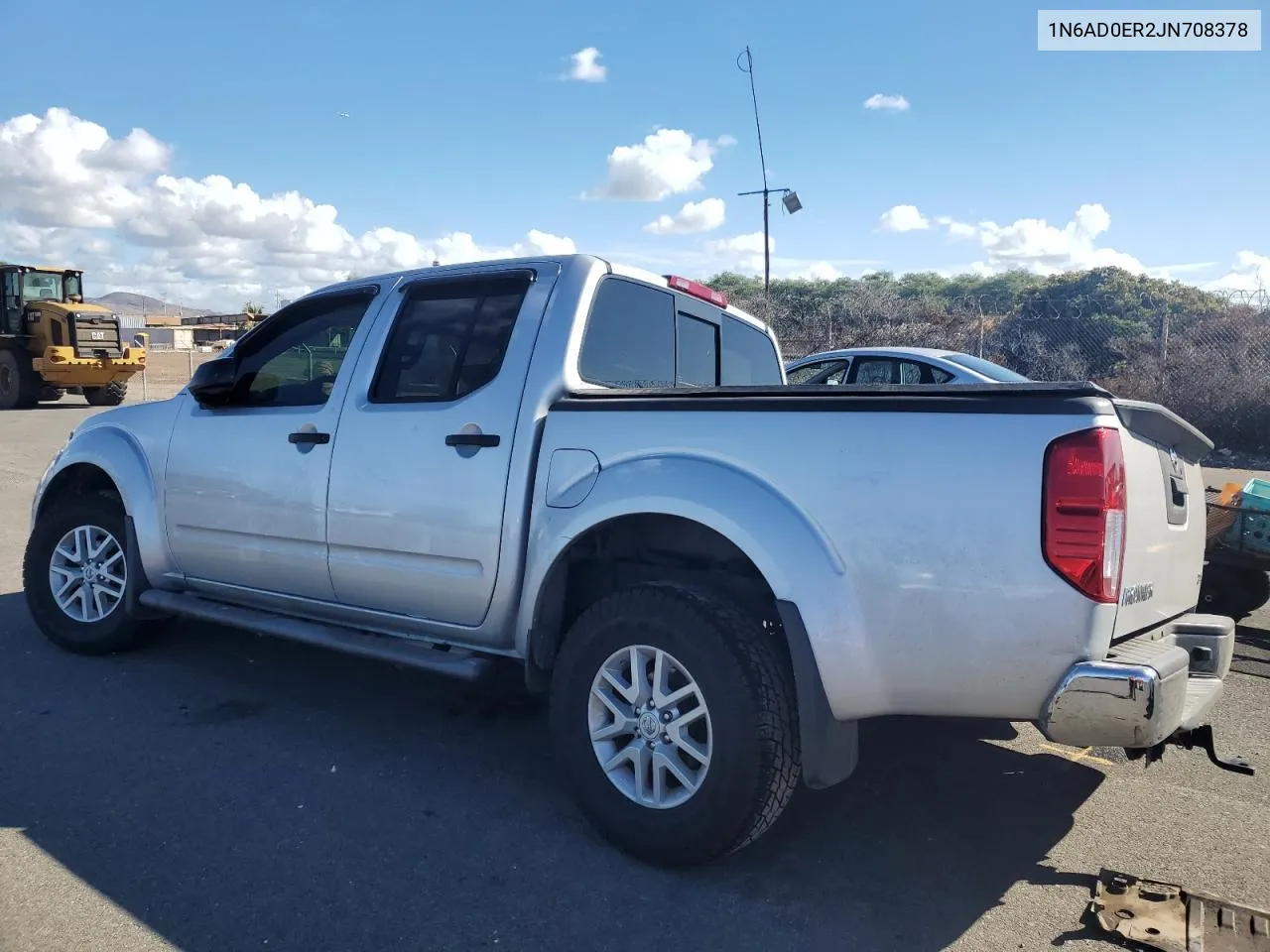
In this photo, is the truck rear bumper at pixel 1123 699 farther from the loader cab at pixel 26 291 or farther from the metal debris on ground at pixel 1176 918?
the loader cab at pixel 26 291

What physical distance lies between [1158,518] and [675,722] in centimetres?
161

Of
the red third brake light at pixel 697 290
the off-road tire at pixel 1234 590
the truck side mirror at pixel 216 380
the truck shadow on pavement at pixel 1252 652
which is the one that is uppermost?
the red third brake light at pixel 697 290

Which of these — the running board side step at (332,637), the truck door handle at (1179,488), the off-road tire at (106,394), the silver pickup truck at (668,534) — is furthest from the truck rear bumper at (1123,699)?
the off-road tire at (106,394)

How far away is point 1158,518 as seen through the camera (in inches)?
118

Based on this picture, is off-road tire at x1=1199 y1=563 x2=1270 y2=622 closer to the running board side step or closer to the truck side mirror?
the running board side step

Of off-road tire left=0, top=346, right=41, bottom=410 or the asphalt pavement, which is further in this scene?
off-road tire left=0, top=346, right=41, bottom=410

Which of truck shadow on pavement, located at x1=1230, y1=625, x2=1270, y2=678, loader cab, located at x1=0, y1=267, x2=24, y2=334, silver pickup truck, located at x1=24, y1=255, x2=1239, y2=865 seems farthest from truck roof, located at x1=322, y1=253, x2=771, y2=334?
loader cab, located at x1=0, y1=267, x2=24, y2=334

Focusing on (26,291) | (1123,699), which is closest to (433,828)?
(1123,699)

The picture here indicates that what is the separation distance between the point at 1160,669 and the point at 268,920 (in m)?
2.61

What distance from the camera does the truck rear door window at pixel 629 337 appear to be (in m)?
3.96

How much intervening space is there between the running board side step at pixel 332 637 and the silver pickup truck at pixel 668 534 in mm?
15

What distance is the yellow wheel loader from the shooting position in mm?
22578

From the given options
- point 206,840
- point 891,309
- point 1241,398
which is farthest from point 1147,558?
point 891,309

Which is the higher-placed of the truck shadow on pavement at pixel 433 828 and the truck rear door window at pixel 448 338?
the truck rear door window at pixel 448 338
